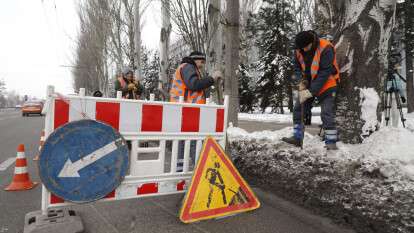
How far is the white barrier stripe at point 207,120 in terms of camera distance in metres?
3.43

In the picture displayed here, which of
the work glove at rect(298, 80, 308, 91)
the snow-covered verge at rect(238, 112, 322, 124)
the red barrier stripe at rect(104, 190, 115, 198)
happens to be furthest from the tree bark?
the red barrier stripe at rect(104, 190, 115, 198)

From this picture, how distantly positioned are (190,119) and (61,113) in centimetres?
125

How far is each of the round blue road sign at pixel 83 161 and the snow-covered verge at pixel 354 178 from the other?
1.98 meters

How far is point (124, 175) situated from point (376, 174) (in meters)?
2.34

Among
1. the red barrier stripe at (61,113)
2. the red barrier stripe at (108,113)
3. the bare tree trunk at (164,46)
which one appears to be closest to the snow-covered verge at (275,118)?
the bare tree trunk at (164,46)

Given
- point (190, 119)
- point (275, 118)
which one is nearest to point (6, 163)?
point (190, 119)

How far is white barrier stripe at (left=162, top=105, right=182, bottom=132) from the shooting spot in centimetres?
317

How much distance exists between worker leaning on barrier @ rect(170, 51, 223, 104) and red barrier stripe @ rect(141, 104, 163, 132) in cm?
122

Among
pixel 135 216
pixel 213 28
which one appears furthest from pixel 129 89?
pixel 135 216

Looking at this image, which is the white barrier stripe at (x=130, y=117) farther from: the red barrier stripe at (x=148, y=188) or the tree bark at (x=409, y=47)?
the tree bark at (x=409, y=47)

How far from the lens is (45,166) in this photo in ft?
8.48

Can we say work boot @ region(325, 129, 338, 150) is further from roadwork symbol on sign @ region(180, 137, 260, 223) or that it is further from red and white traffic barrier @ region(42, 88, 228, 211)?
red and white traffic barrier @ region(42, 88, 228, 211)

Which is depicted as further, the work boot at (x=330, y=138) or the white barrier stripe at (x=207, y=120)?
the work boot at (x=330, y=138)

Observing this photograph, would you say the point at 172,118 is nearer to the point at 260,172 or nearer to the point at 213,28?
the point at 260,172
